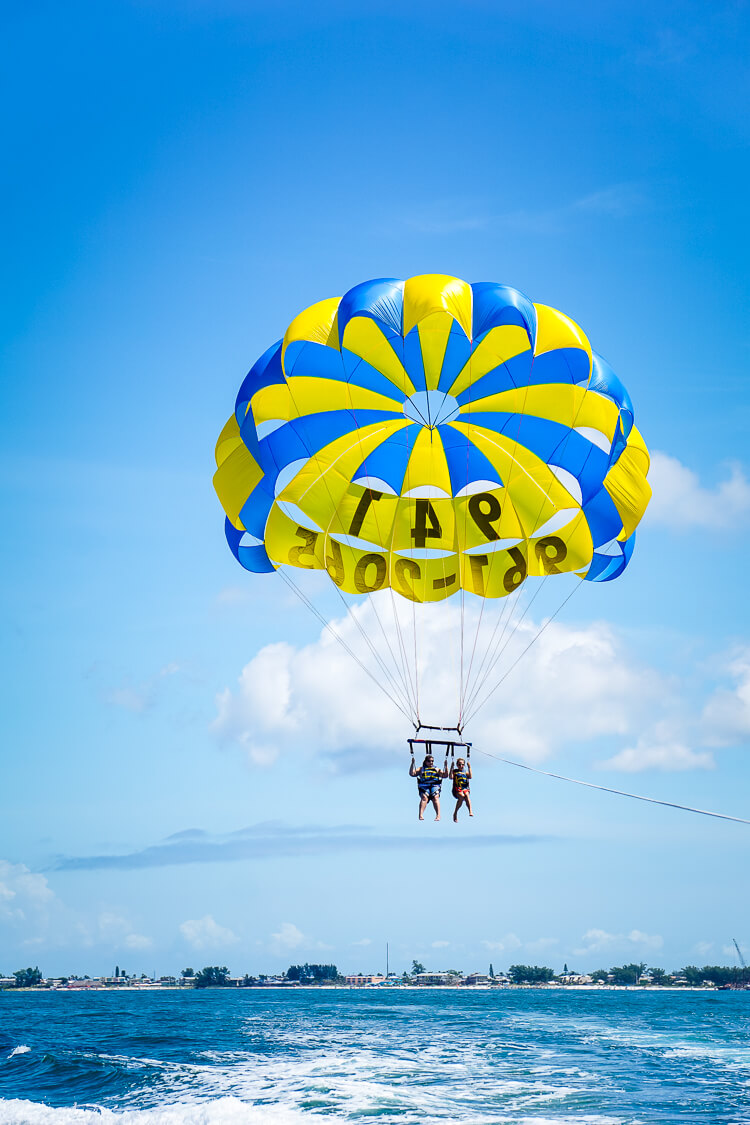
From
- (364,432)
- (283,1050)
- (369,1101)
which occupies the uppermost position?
(364,432)

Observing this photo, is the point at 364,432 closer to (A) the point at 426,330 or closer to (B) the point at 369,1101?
(A) the point at 426,330

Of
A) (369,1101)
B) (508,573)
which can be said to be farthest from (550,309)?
(369,1101)

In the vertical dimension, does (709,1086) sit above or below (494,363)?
below

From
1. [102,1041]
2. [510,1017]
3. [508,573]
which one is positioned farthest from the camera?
[510,1017]

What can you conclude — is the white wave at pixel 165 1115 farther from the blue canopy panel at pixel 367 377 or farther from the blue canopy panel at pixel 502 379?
the blue canopy panel at pixel 502 379

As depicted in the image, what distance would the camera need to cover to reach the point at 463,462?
1299 centimetres

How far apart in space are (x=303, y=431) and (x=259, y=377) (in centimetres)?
89

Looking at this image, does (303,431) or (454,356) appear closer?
(454,356)

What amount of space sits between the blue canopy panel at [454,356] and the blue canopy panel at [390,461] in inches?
39.8

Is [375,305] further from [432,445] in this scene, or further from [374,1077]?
[374,1077]

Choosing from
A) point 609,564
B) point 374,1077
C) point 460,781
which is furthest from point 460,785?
point 374,1077

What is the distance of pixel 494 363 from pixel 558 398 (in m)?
0.93

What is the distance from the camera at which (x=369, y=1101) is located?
1350 centimetres

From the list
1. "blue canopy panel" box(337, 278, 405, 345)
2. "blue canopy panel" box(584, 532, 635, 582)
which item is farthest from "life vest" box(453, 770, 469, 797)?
"blue canopy panel" box(337, 278, 405, 345)
